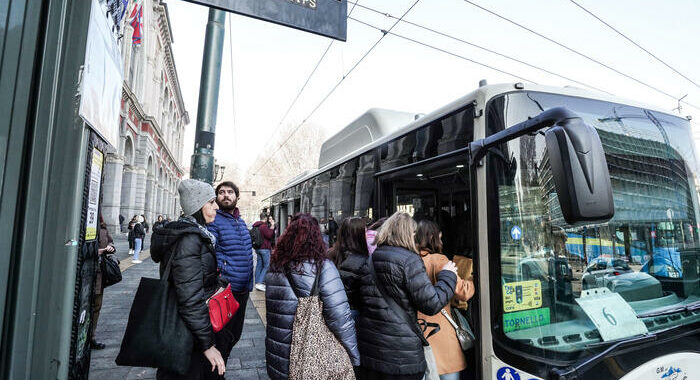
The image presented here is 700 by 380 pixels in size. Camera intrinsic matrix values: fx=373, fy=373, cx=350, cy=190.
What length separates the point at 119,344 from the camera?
Answer: 15.1 feet

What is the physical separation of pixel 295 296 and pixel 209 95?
10.7 feet

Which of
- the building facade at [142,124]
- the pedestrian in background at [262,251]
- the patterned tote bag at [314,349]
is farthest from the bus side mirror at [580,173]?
the building facade at [142,124]

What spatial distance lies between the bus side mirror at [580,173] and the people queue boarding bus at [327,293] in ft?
3.19

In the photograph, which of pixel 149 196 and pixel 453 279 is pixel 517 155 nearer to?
pixel 453 279

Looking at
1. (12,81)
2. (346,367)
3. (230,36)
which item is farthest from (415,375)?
(230,36)

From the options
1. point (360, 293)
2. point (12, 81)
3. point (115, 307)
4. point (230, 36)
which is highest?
point (230, 36)

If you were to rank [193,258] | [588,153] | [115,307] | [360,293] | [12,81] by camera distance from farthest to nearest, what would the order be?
[115,307]
[360,293]
[193,258]
[588,153]
[12,81]

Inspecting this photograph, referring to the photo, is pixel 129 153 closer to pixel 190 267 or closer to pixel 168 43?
pixel 168 43

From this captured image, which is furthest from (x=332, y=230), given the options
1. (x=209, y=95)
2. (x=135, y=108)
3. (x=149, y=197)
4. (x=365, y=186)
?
(x=149, y=197)

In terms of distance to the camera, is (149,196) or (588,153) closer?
(588,153)

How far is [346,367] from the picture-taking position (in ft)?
7.61

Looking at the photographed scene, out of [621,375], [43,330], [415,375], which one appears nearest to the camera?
[43,330]

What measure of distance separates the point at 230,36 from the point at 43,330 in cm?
832

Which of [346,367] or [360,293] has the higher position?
[360,293]
